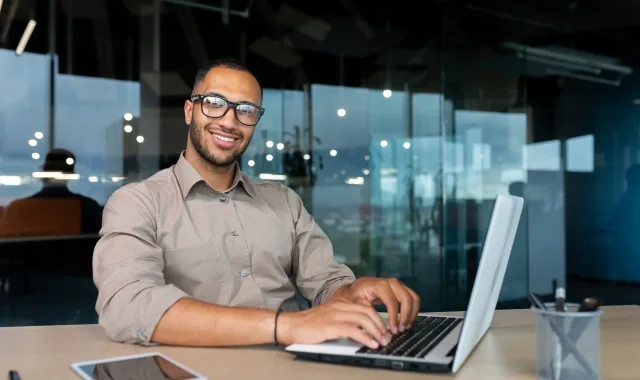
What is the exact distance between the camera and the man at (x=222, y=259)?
1098mm

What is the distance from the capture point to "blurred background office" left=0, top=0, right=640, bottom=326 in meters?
4.90

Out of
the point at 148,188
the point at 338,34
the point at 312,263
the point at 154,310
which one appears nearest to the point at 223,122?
the point at 148,188

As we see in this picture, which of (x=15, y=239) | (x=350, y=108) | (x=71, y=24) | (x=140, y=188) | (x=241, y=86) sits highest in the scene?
(x=71, y=24)

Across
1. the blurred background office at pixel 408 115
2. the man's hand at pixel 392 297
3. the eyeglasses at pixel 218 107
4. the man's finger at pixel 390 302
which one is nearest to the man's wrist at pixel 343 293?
the man's hand at pixel 392 297

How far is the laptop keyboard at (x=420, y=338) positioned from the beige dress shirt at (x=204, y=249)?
1.04ft

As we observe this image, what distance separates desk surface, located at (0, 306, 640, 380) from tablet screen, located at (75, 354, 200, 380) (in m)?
0.04

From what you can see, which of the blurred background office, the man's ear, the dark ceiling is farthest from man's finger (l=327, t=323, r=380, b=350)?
the dark ceiling

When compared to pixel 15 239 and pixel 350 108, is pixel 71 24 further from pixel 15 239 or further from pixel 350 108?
pixel 350 108

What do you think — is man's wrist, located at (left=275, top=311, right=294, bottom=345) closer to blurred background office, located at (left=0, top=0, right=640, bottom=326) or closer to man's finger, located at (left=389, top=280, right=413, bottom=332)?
man's finger, located at (left=389, top=280, right=413, bottom=332)

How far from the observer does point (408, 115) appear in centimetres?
518

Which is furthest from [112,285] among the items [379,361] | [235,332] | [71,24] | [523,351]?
[71,24]

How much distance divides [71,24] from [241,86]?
3.87 metres

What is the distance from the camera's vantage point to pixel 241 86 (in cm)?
154

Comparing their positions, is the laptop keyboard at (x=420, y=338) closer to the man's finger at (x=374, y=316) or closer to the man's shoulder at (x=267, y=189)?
the man's finger at (x=374, y=316)
